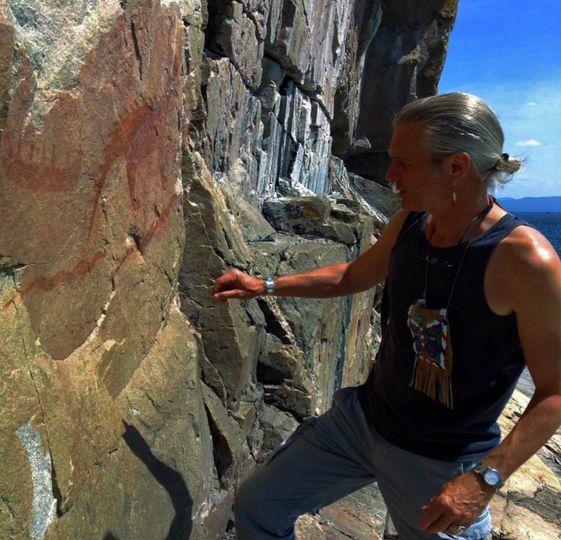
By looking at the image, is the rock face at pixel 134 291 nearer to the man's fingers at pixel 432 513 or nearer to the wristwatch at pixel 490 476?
the man's fingers at pixel 432 513

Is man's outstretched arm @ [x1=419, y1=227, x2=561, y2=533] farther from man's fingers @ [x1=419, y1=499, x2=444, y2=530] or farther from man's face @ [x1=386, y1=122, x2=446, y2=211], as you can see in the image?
man's face @ [x1=386, y1=122, x2=446, y2=211]

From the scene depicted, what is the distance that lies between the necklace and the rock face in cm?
136

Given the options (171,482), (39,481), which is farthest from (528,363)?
(171,482)

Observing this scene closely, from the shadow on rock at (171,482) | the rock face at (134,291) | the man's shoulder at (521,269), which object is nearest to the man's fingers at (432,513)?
the man's shoulder at (521,269)

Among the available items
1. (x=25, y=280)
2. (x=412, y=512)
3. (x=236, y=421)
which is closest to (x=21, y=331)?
(x=25, y=280)

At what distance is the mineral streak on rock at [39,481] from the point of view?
2.27 metres

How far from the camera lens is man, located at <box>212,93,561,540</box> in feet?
7.28

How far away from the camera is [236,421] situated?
4.53 meters

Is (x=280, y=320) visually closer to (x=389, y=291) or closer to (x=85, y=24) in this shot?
(x=389, y=291)

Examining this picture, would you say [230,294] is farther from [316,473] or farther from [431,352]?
[431,352]

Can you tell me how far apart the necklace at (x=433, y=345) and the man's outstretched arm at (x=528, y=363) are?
22 centimetres

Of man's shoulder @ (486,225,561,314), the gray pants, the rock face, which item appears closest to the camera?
man's shoulder @ (486,225,561,314)

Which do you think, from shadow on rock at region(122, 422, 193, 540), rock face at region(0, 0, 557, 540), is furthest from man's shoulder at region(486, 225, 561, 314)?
shadow on rock at region(122, 422, 193, 540)

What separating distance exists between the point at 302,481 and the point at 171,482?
0.81 m
